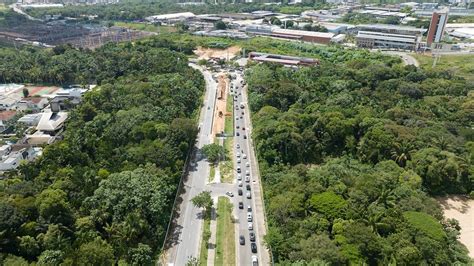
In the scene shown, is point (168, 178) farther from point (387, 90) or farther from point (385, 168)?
point (387, 90)

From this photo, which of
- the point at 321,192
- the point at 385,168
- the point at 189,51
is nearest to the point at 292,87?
the point at 385,168

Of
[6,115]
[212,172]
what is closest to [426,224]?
[212,172]

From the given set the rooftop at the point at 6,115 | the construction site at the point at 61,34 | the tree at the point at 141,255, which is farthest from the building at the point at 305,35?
the tree at the point at 141,255

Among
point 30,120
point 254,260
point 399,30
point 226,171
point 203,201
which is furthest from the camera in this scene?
point 399,30

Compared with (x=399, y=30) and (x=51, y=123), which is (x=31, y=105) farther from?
(x=399, y=30)

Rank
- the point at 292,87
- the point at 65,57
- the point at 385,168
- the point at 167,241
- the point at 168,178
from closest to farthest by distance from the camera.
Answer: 1. the point at 167,241
2. the point at 168,178
3. the point at 385,168
4. the point at 292,87
5. the point at 65,57
